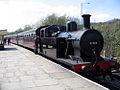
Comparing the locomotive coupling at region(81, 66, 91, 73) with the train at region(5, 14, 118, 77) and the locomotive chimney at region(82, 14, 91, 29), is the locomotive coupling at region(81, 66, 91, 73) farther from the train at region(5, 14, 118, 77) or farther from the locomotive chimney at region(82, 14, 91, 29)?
the locomotive chimney at region(82, 14, 91, 29)

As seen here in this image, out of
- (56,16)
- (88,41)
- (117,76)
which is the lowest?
(117,76)

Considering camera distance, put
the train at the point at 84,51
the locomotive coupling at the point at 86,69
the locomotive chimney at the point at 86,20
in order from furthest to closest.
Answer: the locomotive chimney at the point at 86,20, the train at the point at 84,51, the locomotive coupling at the point at 86,69

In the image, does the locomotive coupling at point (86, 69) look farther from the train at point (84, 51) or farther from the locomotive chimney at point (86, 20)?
the locomotive chimney at point (86, 20)

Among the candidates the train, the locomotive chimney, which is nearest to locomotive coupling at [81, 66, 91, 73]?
the train

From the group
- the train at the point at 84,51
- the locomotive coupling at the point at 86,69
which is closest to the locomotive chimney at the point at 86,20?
the train at the point at 84,51

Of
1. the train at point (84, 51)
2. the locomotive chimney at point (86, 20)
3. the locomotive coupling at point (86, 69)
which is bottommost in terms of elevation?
the locomotive coupling at point (86, 69)

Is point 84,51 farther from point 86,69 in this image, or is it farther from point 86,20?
point 86,20

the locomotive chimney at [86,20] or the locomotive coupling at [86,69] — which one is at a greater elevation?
the locomotive chimney at [86,20]

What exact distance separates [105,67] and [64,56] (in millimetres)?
2365

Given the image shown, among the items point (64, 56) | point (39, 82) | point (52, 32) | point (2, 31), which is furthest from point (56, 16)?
point (39, 82)

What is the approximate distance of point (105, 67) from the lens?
673 cm

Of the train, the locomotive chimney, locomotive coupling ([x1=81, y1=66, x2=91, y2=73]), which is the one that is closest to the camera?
locomotive coupling ([x1=81, y1=66, x2=91, y2=73])

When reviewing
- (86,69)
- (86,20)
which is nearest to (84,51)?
(86,69)

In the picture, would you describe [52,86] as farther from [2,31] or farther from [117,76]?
[2,31]
